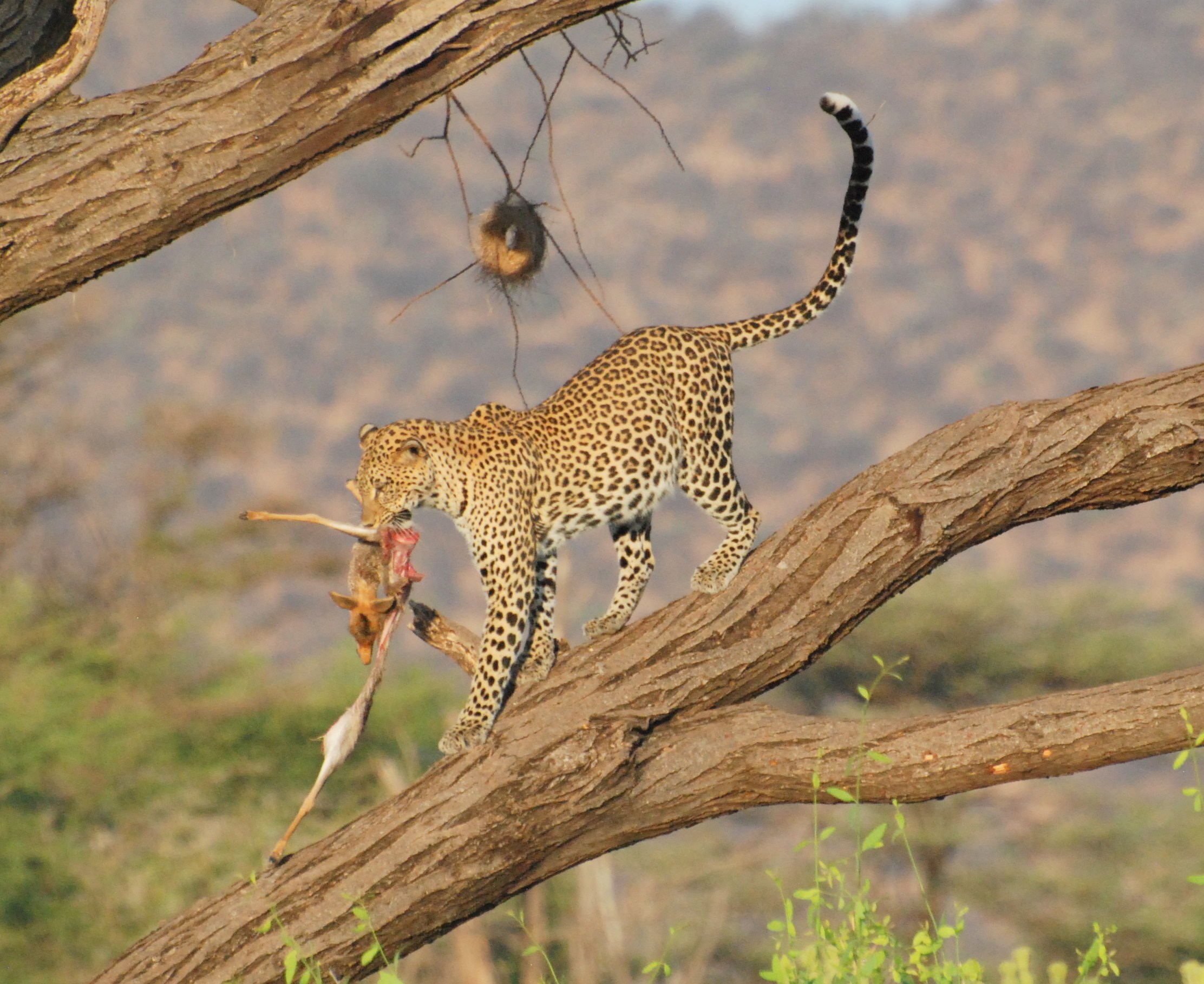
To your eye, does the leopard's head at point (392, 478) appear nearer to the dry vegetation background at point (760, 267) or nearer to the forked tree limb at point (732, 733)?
the forked tree limb at point (732, 733)

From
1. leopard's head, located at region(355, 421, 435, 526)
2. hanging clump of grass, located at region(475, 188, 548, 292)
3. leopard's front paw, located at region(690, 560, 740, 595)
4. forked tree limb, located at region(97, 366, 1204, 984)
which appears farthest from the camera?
leopard's head, located at region(355, 421, 435, 526)

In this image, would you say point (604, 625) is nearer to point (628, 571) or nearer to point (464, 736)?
point (628, 571)

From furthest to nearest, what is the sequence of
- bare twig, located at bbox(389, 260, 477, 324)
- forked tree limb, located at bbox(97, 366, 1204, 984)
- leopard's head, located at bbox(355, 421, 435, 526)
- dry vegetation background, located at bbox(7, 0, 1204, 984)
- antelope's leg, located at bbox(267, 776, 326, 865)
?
dry vegetation background, located at bbox(7, 0, 1204, 984)
leopard's head, located at bbox(355, 421, 435, 526)
forked tree limb, located at bbox(97, 366, 1204, 984)
antelope's leg, located at bbox(267, 776, 326, 865)
bare twig, located at bbox(389, 260, 477, 324)

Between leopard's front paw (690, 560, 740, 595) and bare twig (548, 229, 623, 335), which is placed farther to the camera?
leopard's front paw (690, 560, 740, 595)

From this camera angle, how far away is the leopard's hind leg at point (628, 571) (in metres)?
5.87

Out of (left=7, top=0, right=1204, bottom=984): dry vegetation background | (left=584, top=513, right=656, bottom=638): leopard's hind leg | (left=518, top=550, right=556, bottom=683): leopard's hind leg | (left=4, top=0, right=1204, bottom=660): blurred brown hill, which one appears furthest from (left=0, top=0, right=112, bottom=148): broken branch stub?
(left=4, top=0, right=1204, bottom=660): blurred brown hill

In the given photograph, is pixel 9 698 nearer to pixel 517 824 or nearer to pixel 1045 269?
pixel 517 824

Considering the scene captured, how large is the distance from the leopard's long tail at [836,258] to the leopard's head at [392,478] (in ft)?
3.95

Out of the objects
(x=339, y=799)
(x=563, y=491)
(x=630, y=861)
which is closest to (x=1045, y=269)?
(x=630, y=861)

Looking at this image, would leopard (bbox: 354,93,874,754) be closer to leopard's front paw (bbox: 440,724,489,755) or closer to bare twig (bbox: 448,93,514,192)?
leopard's front paw (bbox: 440,724,489,755)

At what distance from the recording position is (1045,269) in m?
76.2

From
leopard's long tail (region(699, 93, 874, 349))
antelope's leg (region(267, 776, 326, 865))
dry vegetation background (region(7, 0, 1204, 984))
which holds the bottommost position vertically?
antelope's leg (region(267, 776, 326, 865))

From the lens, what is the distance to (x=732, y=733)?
4891 millimetres

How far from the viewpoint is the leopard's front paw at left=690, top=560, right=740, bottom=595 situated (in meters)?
5.23
